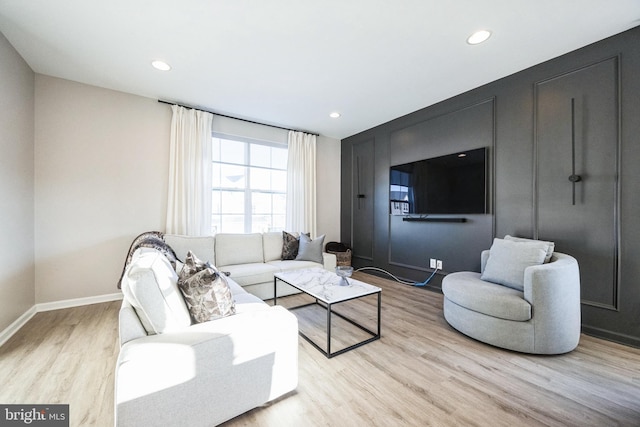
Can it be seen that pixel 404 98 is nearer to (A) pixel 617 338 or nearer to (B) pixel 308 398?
(A) pixel 617 338

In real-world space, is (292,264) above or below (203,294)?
below

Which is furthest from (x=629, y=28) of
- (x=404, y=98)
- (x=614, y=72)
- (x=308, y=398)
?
(x=308, y=398)

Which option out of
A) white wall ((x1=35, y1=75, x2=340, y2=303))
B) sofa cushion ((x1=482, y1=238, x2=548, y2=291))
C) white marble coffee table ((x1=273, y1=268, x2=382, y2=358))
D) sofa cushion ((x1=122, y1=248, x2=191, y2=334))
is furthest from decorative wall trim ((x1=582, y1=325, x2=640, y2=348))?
white wall ((x1=35, y1=75, x2=340, y2=303))

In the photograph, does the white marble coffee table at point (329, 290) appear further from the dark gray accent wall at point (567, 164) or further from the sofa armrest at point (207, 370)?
the dark gray accent wall at point (567, 164)

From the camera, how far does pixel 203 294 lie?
56.7 inches

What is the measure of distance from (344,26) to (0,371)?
139 inches

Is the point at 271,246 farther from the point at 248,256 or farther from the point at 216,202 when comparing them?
the point at 216,202

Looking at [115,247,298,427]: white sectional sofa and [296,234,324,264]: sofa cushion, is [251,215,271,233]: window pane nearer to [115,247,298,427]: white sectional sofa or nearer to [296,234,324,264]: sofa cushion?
[296,234,324,264]: sofa cushion

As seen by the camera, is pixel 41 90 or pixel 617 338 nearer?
pixel 617 338

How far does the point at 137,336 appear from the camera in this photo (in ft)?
4.02

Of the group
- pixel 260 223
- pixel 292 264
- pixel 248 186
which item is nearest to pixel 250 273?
pixel 292 264

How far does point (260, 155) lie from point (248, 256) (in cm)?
175

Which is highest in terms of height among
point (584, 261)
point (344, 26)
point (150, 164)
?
point (344, 26)

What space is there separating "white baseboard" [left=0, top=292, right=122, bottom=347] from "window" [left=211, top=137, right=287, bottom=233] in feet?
4.86
